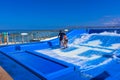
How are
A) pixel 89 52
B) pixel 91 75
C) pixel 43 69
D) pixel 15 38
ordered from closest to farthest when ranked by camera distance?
1. pixel 91 75
2. pixel 43 69
3. pixel 89 52
4. pixel 15 38

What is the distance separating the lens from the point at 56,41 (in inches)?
525

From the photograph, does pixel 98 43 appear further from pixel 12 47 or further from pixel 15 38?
pixel 15 38

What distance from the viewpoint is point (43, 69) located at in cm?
697

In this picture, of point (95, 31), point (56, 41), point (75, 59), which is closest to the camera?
point (75, 59)

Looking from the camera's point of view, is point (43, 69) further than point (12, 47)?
No

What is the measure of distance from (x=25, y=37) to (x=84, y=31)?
17.5 ft

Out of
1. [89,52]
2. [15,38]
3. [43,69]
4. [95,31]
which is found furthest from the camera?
[95,31]

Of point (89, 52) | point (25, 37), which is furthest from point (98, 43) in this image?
point (25, 37)

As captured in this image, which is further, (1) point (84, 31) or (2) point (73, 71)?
(1) point (84, 31)

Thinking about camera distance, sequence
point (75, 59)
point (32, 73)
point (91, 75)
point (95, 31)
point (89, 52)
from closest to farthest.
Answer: point (32, 73)
point (91, 75)
point (75, 59)
point (89, 52)
point (95, 31)

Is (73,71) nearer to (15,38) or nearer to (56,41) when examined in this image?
(56,41)

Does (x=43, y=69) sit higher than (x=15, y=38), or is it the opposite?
(x=15, y=38)

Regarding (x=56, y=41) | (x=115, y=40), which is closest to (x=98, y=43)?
(x=115, y=40)

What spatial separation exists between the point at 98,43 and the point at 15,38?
22.6 feet
